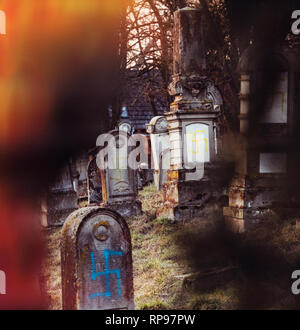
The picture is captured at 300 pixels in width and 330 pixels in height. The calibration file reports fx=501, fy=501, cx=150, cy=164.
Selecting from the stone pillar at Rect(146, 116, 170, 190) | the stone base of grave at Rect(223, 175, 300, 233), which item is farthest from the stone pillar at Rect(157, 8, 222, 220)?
the stone pillar at Rect(146, 116, 170, 190)

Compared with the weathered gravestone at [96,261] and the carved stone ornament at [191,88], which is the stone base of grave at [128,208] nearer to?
the carved stone ornament at [191,88]

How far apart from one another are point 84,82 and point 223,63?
3.59 metres

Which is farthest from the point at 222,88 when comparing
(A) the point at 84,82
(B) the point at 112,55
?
(A) the point at 84,82

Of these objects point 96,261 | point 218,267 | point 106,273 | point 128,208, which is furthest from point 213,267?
point 128,208

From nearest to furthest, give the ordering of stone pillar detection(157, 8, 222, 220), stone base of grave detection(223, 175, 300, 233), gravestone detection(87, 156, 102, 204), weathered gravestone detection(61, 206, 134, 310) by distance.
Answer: weathered gravestone detection(61, 206, 134, 310)
stone base of grave detection(223, 175, 300, 233)
stone pillar detection(157, 8, 222, 220)
gravestone detection(87, 156, 102, 204)

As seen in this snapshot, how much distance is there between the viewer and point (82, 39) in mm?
9227

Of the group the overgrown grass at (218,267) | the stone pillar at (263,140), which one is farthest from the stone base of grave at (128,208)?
the stone pillar at (263,140)

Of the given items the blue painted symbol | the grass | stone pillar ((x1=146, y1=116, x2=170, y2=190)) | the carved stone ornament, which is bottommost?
the grass

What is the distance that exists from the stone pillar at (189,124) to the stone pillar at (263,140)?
1641mm

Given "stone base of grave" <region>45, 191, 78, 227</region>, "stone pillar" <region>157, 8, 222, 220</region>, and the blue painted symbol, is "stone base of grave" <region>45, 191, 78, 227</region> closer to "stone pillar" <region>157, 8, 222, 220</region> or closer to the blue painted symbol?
"stone pillar" <region>157, 8, 222, 220</region>

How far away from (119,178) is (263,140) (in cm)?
350

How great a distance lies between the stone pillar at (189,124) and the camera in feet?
30.1

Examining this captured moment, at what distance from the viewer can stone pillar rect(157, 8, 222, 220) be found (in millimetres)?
9180

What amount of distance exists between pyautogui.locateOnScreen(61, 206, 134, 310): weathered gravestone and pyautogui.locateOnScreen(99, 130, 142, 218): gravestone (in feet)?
17.4
